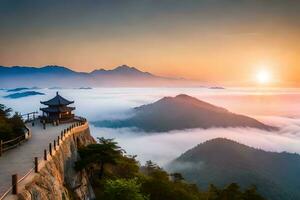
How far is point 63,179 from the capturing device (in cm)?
3147

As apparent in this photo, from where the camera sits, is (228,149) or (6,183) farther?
(228,149)

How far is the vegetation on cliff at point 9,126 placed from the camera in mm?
34281

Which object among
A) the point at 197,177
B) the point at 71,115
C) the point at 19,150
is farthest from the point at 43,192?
the point at 197,177

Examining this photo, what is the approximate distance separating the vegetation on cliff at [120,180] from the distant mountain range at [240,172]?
100 meters

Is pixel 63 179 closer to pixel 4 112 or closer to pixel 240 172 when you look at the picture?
pixel 4 112

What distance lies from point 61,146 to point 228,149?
575 ft

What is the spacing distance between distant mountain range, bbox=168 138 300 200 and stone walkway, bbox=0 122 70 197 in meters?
122

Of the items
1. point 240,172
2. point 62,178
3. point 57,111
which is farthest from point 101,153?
point 240,172

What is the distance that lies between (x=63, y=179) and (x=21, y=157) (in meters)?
5.04

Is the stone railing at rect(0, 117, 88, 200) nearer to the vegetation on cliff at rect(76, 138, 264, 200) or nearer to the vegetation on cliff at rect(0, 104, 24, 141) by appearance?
the vegetation on cliff at rect(76, 138, 264, 200)

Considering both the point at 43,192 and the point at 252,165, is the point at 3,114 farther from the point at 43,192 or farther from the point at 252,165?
the point at 252,165

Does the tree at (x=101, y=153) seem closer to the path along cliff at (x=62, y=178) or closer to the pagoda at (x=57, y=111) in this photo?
the path along cliff at (x=62, y=178)

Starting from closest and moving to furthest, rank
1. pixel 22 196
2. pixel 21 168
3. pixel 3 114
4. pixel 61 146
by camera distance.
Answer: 1. pixel 22 196
2. pixel 21 168
3. pixel 61 146
4. pixel 3 114

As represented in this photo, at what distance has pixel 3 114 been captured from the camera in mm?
41469
